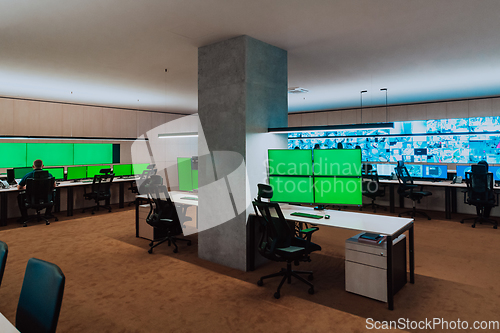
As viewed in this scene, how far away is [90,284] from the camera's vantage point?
4.01 meters

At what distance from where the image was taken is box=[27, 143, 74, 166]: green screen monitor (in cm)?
929

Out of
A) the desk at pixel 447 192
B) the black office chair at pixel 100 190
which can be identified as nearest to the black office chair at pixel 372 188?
the desk at pixel 447 192

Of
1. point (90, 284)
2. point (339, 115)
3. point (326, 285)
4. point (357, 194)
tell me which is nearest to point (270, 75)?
point (357, 194)

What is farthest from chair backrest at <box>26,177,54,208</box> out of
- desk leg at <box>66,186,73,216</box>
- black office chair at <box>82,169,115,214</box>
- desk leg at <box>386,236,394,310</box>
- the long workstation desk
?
desk leg at <box>386,236,394,310</box>

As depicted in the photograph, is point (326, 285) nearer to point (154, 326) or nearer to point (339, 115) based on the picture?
point (154, 326)

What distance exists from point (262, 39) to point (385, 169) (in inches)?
270

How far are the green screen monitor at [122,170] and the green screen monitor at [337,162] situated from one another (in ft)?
24.5

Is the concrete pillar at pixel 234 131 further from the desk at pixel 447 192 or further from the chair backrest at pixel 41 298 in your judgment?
the desk at pixel 447 192

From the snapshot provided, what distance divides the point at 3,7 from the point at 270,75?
10.5ft

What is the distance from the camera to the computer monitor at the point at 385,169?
9586 mm

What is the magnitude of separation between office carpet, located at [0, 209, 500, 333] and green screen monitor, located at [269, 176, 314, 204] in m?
0.97

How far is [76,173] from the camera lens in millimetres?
9188

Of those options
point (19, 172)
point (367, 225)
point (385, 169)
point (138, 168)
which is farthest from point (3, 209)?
point (385, 169)

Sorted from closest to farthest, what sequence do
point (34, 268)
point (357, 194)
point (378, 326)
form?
point (34, 268) → point (378, 326) → point (357, 194)
